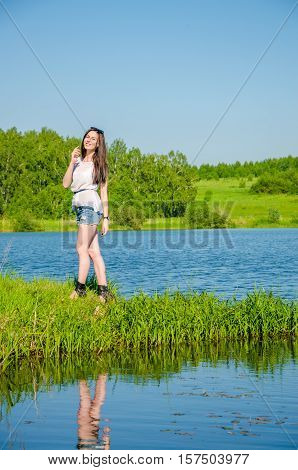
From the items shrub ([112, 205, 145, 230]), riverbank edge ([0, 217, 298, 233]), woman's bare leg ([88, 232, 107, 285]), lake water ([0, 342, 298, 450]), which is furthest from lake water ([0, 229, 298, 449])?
riverbank edge ([0, 217, 298, 233])

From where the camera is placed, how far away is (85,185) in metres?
12.6

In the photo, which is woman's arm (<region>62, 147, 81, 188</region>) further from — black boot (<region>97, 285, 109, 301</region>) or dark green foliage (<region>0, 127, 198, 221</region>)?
dark green foliage (<region>0, 127, 198, 221</region>)

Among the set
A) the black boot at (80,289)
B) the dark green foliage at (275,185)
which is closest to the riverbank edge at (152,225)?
the dark green foliage at (275,185)

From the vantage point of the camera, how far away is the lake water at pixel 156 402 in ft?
23.9

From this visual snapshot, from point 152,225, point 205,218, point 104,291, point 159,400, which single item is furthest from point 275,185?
point 159,400

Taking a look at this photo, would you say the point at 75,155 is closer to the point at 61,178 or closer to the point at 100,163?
the point at 100,163

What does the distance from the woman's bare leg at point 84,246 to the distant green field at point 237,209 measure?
6291cm

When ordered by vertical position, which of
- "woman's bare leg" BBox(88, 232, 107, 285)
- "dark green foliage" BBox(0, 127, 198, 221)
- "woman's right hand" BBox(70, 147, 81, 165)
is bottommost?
"woman's bare leg" BBox(88, 232, 107, 285)

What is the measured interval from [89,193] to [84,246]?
2.88 feet

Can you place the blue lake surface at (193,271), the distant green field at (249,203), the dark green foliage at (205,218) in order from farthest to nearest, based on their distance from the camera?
1. the distant green field at (249,203)
2. the dark green foliage at (205,218)
3. the blue lake surface at (193,271)

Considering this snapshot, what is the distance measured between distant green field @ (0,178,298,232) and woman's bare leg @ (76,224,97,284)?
62909 mm

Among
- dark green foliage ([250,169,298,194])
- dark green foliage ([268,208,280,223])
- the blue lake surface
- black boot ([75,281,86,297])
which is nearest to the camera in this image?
black boot ([75,281,86,297])

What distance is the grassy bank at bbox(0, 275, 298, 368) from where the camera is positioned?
10586mm

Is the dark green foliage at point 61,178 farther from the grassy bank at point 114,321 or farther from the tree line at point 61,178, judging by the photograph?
the grassy bank at point 114,321
